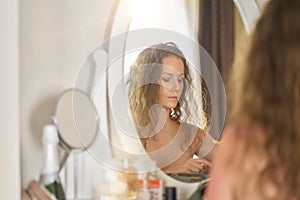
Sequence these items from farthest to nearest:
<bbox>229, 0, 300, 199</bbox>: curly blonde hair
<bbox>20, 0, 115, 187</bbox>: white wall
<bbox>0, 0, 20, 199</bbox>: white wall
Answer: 1. <bbox>20, 0, 115, 187</bbox>: white wall
2. <bbox>0, 0, 20, 199</bbox>: white wall
3. <bbox>229, 0, 300, 199</bbox>: curly blonde hair

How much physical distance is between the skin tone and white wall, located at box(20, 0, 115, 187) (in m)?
0.25

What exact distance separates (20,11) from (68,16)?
0.15 m

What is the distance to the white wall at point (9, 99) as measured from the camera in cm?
176

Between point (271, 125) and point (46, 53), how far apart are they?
111 centimetres

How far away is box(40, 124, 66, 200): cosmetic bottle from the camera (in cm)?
190

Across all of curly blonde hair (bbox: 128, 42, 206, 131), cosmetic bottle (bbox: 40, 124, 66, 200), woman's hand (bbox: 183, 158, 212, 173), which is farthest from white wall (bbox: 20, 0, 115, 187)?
woman's hand (bbox: 183, 158, 212, 173)

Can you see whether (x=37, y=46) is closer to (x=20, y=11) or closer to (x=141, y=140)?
(x=20, y=11)

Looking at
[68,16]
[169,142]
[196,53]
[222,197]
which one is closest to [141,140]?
[169,142]

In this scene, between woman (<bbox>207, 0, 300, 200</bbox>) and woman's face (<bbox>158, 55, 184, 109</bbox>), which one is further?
woman's face (<bbox>158, 55, 184, 109</bbox>)

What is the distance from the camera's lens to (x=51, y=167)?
6.24 feet

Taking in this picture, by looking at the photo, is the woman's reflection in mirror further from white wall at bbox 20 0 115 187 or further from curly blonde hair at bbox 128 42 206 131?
white wall at bbox 20 0 115 187

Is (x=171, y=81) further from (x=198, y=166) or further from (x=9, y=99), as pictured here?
(x=9, y=99)

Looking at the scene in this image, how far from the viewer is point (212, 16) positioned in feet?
6.55

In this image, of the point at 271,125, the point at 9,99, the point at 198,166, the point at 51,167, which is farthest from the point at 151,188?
the point at 271,125
